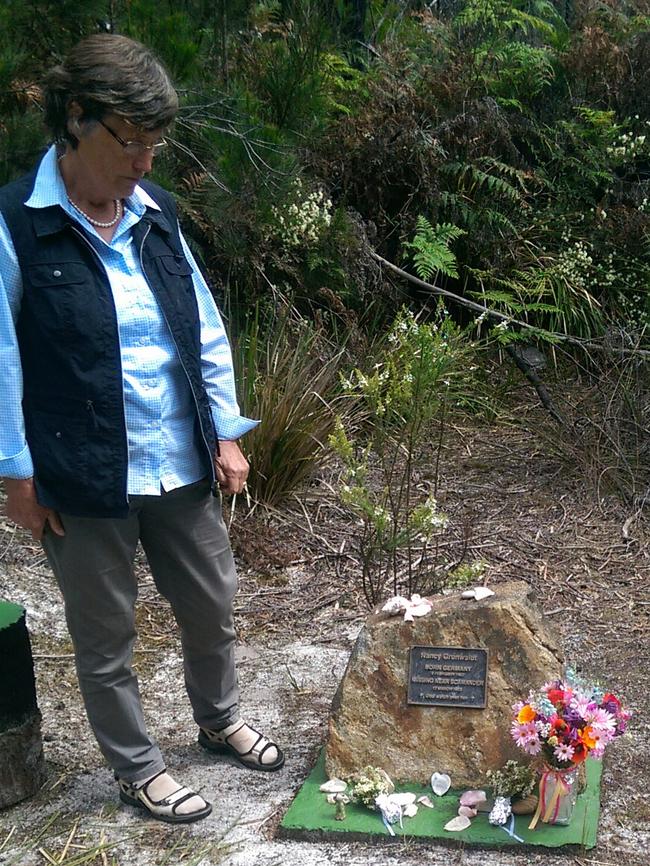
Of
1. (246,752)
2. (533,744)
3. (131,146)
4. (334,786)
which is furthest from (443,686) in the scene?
(131,146)

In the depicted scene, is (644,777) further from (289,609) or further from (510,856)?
(289,609)

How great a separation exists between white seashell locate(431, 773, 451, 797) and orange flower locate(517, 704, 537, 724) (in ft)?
1.16

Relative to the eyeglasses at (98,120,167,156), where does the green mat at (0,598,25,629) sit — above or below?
below

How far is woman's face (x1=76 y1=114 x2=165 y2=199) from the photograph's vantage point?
2.55m

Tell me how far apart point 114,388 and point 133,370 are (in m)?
0.08

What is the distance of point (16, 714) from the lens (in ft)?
10.4

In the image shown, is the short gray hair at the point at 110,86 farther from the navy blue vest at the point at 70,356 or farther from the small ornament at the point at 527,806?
the small ornament at the point at 527,806

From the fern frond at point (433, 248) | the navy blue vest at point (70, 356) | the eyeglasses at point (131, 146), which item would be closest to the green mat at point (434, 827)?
the navy blue vest at point (70, 356)

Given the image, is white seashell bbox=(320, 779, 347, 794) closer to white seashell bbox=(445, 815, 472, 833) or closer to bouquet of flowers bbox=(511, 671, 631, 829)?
white seashell bbox=(445, 815, 472, 833)

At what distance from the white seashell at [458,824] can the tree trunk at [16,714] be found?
1.25m

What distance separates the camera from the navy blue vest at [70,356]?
2584mm

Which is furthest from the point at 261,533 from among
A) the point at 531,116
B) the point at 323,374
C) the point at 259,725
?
the point at 531,116

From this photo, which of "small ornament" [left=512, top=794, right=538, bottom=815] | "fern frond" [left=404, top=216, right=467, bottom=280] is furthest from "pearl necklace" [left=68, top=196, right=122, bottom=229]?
"fern frond" [left=404, top=216, right=467, bottom=280]

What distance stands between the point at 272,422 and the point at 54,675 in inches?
64.5
